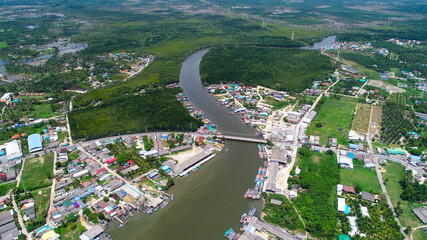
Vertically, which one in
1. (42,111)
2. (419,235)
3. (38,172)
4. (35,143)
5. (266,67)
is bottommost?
(419,235)

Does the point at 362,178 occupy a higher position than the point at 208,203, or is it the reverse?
the point at 362,178

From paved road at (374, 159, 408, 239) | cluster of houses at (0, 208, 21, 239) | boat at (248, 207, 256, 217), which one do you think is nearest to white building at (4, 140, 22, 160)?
cluster of houses at (0, 208, 21, 239)

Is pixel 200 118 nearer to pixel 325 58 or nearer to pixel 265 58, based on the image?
pixel 265 58

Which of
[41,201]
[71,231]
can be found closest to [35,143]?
[41,201]

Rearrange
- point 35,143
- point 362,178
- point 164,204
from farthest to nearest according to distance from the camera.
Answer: point 35,143
point 362,178
point 164,204

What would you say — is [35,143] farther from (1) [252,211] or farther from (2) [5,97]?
(1) [252,211]

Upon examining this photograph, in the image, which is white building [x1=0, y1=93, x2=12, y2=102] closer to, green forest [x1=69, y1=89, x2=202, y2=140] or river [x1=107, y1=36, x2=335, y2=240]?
green forest [x1=69, y1=89, x2=202, y2=140]

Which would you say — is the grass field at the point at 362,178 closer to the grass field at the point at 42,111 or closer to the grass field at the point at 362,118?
the grass field at the point at 362,118
